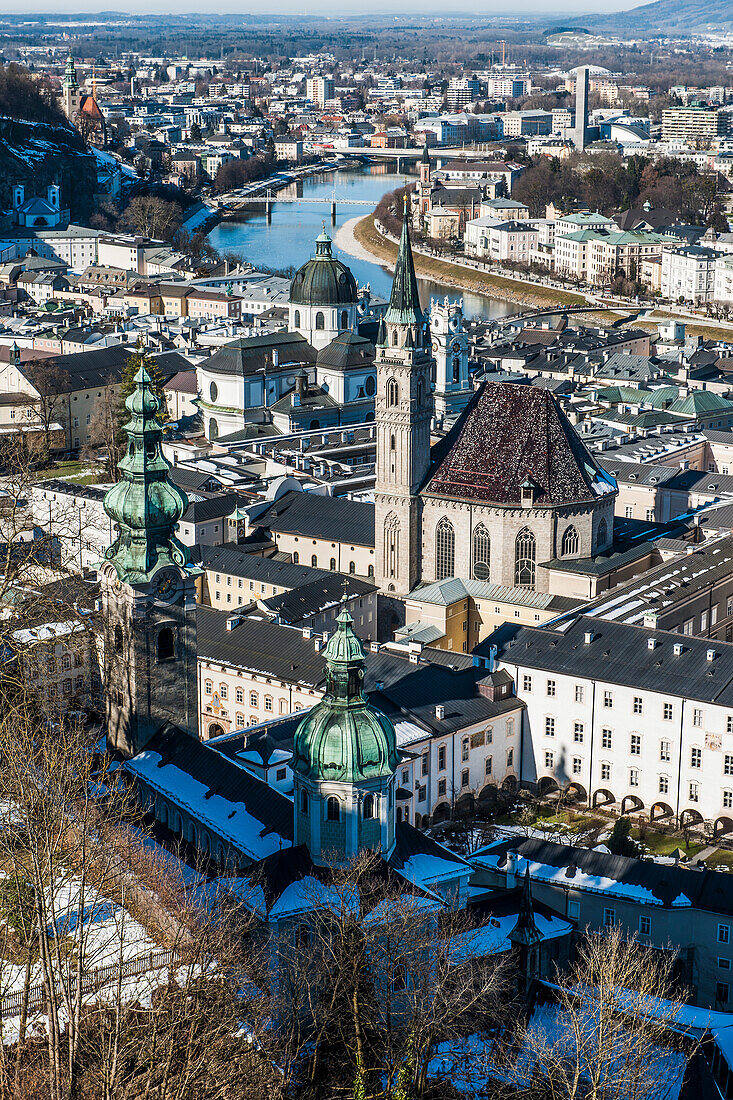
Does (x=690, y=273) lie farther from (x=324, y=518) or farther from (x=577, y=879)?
(x=577, y=879)

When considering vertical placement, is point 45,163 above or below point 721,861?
above

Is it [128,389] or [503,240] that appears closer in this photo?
[128,389]

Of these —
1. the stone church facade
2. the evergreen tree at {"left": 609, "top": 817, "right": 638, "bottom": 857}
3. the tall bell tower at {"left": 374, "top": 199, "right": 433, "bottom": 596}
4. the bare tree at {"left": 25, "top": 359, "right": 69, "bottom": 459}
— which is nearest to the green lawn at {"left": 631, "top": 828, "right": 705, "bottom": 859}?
the evergreen tree at {"left": 609, "top": 817, "right": 638, "bottom": 857}

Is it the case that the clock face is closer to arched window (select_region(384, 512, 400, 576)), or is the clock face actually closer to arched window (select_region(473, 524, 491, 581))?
arched window (select_region(473, 524, 491, 581))

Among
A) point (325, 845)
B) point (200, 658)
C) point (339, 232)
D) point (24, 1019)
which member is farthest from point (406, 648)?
point (339, 232)

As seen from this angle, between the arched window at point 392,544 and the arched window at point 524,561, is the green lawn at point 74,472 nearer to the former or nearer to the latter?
the arched window at point 392,544

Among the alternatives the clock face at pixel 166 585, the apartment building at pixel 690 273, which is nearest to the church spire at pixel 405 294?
the clock face at pixel 166 585

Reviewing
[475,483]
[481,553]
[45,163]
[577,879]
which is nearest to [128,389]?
[475,483]

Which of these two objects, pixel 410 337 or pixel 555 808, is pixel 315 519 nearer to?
pixel 410 337
